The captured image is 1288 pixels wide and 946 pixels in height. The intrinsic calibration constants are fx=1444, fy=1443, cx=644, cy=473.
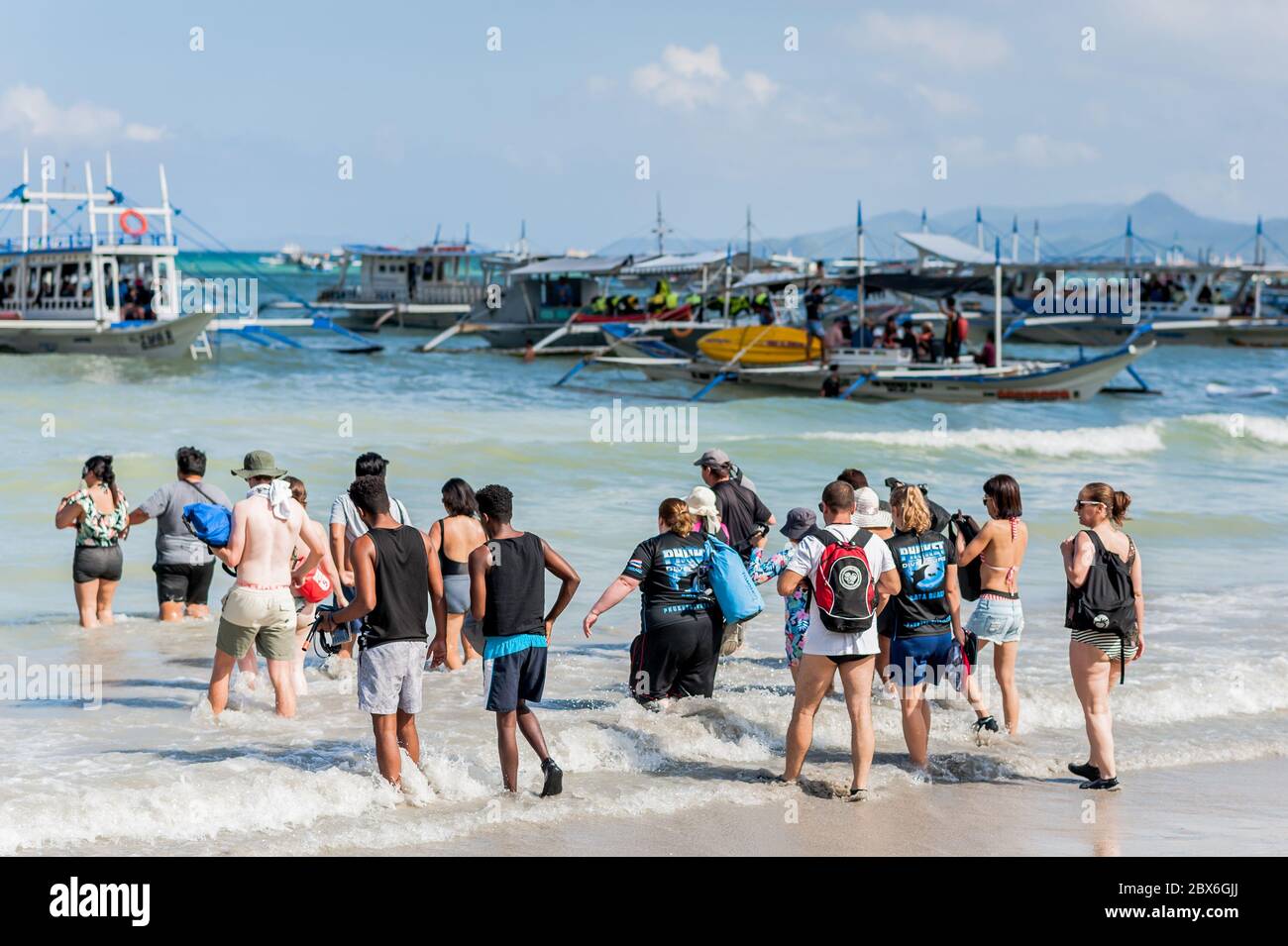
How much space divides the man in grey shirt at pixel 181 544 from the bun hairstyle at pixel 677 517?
350 centimetres

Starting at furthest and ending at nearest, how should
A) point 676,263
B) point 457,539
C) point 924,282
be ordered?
1. point 676,263
2. point 924,282
3. point 457,539

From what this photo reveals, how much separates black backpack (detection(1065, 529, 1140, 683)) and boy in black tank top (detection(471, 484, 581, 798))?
249 cm

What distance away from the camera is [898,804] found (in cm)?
690

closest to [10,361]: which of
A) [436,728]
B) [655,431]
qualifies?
[655,431]

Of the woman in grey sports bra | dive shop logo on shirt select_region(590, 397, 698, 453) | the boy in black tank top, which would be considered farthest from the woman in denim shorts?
dive shop logo on shirt select_region(590, 397, 698, 453)

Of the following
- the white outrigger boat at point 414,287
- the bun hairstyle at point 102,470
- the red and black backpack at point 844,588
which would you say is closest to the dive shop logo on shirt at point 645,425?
the bun hairstyle at point 102,470

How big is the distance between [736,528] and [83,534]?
467 centimetres

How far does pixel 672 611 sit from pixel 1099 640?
85.6 inches

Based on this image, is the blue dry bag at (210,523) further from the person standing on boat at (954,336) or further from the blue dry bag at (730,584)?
the person standing on boat at (954,336)

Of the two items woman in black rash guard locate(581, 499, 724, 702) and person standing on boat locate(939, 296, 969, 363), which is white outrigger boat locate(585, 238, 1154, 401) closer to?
person standing on boat locate(939, 296, 969, 363)

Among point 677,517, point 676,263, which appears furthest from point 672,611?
point 676,263

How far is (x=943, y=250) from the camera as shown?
41.1 meters
